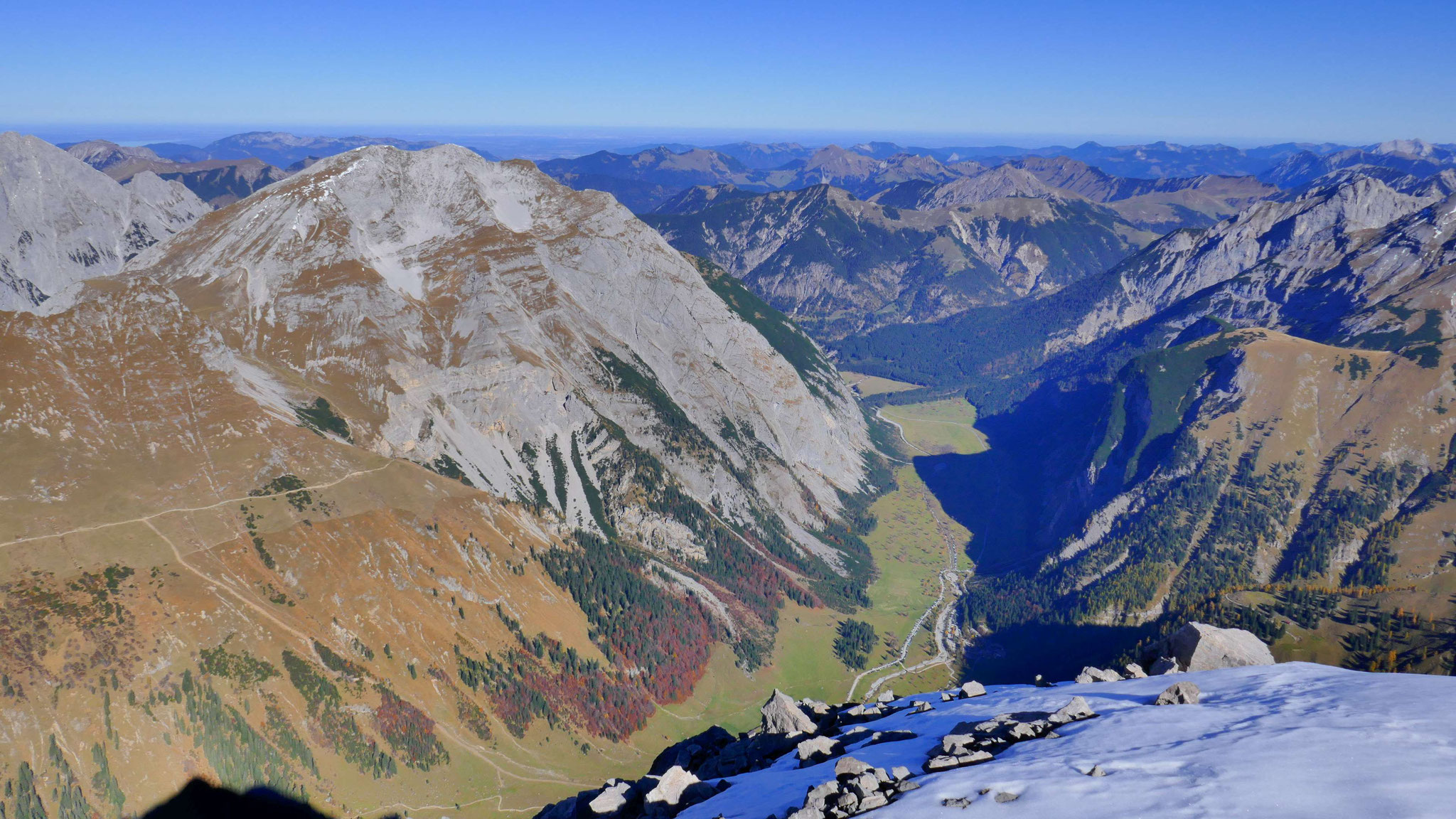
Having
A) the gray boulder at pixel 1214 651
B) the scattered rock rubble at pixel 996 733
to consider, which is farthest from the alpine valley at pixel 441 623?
the gray boulder at pixel 1214 651

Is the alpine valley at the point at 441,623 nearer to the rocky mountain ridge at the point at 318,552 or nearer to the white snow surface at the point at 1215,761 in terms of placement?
the white snow surface at the point at 1215,761

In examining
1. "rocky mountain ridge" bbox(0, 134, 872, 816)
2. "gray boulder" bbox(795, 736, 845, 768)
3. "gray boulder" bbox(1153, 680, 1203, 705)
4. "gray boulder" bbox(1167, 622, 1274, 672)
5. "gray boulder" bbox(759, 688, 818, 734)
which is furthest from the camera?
"rocky mountain ridge" bbox(0, 134, 872, 816)

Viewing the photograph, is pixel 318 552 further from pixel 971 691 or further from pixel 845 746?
pixel 971 691

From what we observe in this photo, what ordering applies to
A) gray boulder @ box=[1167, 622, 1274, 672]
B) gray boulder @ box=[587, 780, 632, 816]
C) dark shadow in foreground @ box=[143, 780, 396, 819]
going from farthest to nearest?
dark shadow in foreground @ box=[143, 780, 396, 819] < gray boulder @ box=[1167, 622, 1274, 672] < gray boulder @ box=[587, 780, 632, 816]

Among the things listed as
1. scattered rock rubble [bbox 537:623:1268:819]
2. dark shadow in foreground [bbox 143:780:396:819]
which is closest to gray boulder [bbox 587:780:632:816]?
scattered rock rubble [bbox 537:623:1268:819]

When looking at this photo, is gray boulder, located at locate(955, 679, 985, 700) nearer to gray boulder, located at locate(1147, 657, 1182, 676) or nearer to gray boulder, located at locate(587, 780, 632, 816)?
gray boulder, located at locate(1147, 657, 1182, 676)

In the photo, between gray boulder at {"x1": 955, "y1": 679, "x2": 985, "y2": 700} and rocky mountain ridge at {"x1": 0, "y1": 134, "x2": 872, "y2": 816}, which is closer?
gray boulder at {"x1": 955, "y1": 679, "x2": 985, "y2": 700}

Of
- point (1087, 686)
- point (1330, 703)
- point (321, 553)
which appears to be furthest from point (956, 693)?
point (321, 553)

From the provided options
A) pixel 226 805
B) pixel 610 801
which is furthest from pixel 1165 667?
pixel 226 805
